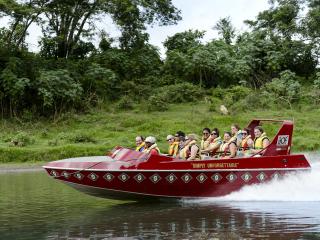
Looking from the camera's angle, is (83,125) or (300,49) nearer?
(83,125)

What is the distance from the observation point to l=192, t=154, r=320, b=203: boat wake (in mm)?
15508

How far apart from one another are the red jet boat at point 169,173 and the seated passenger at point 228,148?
424 mm

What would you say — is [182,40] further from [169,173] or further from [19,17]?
[169,173]

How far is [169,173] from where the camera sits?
15.2 meters

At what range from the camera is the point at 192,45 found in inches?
1625

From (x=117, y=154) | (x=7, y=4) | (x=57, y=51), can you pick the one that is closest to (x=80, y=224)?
(x=117, y=154)

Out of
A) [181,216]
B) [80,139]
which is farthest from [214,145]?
[80,139]

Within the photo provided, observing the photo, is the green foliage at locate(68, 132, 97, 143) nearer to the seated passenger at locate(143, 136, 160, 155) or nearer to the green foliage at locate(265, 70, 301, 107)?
the green foliage at locate(265, 70, 301, 107)

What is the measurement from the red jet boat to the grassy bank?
12507mm

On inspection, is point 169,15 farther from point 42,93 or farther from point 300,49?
point 42,93

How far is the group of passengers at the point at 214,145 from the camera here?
51.4 ft

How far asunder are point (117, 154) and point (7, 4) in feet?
63.3

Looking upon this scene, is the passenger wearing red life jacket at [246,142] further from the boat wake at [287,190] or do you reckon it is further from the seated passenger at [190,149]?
the seated passenger at [190,149]

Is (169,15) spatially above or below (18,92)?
above
